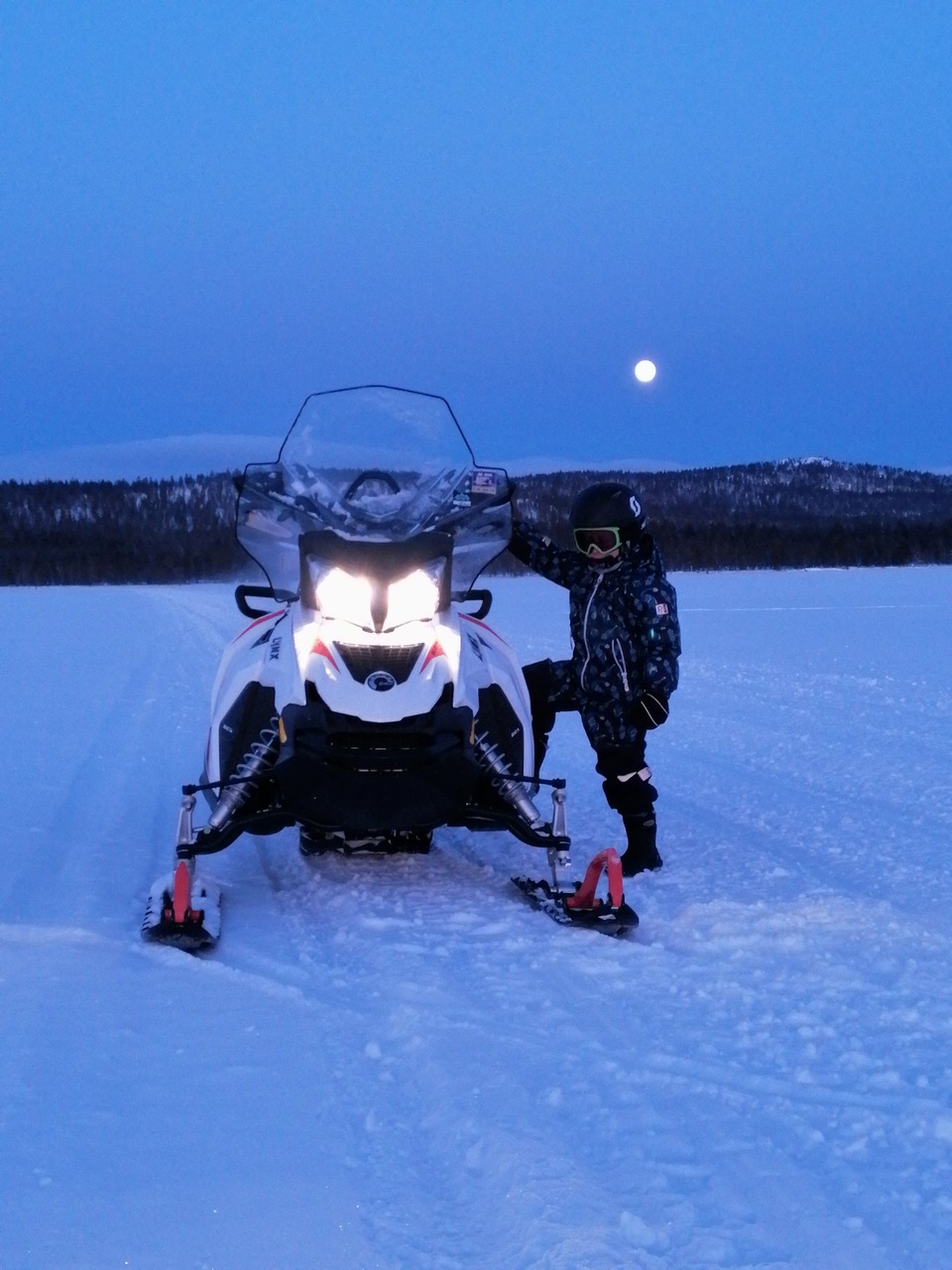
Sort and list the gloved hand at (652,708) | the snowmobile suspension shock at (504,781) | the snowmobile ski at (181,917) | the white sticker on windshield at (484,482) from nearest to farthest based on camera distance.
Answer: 1. the snowmobile ski at (181,917)
2. the snowmobile suspension shock at (504,781)
3. the white sticker on windshield at (484,482)
4. the gloved hand at (652,708)

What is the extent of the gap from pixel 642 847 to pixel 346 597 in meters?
1.47

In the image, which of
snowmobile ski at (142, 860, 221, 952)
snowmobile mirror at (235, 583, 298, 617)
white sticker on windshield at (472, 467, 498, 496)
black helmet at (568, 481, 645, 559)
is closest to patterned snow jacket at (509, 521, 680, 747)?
black helmet at (568, 481, 645, 559)

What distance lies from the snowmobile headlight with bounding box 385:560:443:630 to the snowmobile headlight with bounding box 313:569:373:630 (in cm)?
7

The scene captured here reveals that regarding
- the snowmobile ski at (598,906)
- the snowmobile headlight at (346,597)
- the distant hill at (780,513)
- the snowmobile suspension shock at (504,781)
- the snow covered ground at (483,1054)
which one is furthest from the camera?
the distant hill at (780,513)

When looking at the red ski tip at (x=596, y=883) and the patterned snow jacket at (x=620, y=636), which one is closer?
the red ski tip at (x=596, y=883)

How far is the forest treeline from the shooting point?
6091 centimetres

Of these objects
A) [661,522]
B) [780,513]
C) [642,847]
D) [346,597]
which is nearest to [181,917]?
[346,597]

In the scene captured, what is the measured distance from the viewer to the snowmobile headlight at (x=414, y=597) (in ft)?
12.4

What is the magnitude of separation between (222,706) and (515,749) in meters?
1.02

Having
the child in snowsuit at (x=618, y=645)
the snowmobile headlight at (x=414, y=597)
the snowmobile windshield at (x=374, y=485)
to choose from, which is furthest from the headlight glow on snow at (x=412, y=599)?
the child in snowsuit at (x=618, y=645)

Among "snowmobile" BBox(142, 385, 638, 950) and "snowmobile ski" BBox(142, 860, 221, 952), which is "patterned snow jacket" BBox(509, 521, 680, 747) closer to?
"snowmobile" BBox(142, 385, 638, 950)

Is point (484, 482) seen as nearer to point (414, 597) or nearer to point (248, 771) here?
point (414, 597)

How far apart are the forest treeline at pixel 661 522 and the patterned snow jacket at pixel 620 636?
31311mm

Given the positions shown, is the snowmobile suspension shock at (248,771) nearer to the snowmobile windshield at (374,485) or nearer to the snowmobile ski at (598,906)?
the snowmobile windshield at (374,485)
